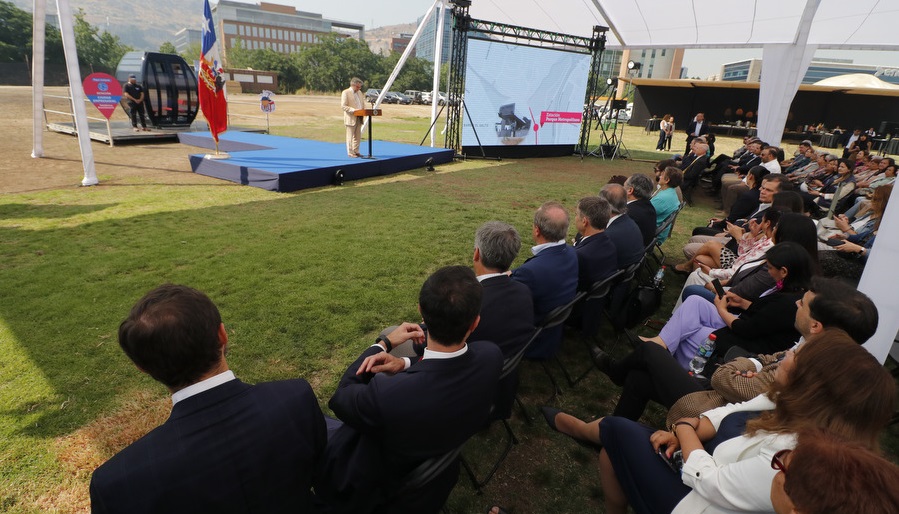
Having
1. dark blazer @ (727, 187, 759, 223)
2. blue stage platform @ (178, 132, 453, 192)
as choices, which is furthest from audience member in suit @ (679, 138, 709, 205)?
blue stage platform @ (178, 132, 453, 192)

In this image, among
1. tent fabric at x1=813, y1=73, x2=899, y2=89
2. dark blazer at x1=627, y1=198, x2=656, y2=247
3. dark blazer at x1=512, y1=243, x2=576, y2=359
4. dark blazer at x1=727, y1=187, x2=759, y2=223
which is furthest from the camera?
tent fabric at x1=813, y1=73, x2=899, y2=89

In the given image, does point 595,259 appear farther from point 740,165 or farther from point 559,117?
point 559,117

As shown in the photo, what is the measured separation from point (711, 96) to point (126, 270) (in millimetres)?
31672

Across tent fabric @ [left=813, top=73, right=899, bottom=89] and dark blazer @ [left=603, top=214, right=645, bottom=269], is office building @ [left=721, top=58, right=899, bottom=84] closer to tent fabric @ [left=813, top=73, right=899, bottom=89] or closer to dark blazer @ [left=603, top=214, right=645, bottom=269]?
Answer: tent fabric @ [left=813, top=73, right=899, bottom=89]

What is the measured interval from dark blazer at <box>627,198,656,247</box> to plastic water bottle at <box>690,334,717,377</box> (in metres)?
1.61

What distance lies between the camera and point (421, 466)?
61.4 inches

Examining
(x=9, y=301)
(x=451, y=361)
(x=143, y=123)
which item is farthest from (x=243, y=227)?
(x=143, y=123)

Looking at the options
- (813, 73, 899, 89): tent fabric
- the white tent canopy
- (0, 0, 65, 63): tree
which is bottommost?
the white tent canopy

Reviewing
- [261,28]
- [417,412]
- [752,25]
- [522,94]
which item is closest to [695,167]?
[752,25]

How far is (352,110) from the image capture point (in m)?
9.15

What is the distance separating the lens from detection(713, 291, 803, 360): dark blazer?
242 cm

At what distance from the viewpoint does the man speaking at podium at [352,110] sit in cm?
913

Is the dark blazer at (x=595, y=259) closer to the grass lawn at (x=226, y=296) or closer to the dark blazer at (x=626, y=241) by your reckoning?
the dark blazer at (x=626, y=241)

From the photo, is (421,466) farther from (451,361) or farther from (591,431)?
(591,431)
